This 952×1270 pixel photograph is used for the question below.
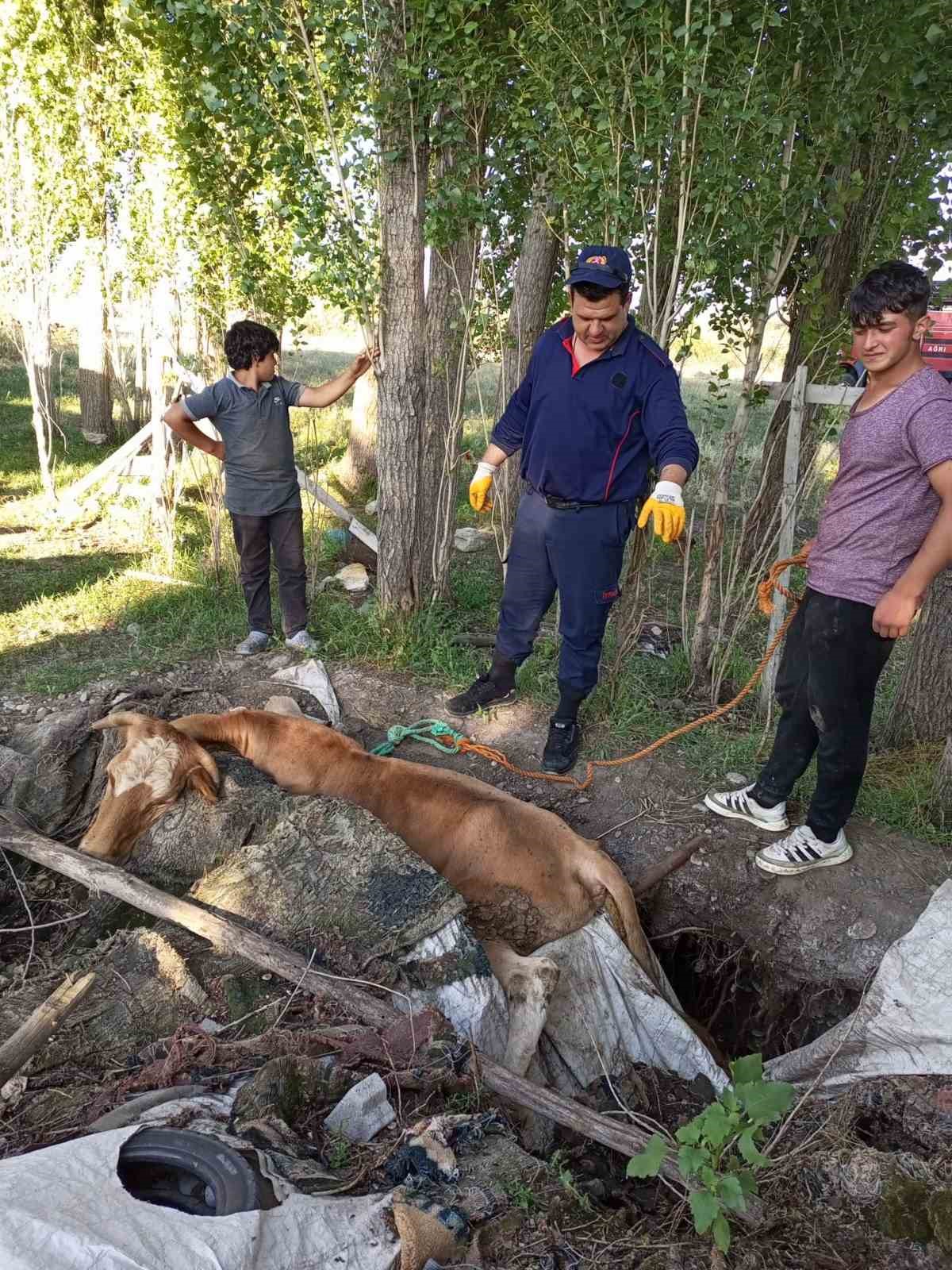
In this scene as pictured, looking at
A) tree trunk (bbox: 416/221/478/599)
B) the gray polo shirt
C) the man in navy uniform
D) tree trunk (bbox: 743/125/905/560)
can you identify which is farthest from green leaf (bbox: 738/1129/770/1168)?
the gray polo shirt

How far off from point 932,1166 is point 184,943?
2.15 metres

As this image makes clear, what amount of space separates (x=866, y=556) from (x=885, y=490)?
0.22 metres

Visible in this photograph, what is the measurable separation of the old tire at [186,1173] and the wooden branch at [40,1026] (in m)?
0.58

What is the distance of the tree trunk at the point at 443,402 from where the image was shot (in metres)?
5.04

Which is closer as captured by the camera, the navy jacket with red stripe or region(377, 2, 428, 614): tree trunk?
the navy jacket with red stripe

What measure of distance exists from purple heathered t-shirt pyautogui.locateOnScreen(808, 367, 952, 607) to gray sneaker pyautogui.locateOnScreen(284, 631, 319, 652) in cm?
301

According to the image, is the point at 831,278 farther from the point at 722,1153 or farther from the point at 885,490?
the point at 722,1153

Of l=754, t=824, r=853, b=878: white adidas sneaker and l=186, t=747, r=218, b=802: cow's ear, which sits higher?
l=186, t=747, r=218, b=802: cow's ear

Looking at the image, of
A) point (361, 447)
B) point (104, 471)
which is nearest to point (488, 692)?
point (104, 471)

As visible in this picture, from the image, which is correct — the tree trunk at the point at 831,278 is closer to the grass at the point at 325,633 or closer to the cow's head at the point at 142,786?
the grass at the point at 325,633

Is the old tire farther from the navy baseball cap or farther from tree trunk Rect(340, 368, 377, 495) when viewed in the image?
tree trunk Rect(340, 368, 377, 495)

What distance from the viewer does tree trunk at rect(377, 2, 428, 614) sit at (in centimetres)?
442

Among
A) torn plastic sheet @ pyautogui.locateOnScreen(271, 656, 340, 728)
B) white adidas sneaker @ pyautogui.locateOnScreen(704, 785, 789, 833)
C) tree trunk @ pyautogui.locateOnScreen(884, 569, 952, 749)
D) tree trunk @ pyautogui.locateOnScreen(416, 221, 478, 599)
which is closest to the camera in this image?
white adidas sneaker @ pyautogui.locateOnScreen(704, 785, 789, 833)

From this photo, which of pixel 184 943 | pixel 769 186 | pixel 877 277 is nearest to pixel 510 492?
pixel 769 186
